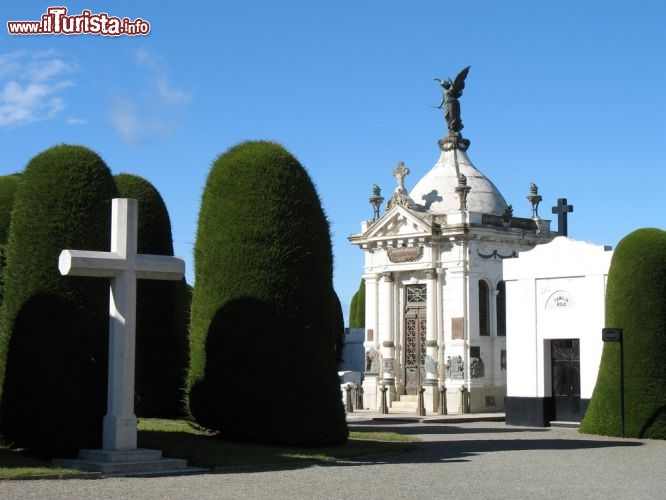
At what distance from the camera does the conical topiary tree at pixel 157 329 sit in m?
21.3

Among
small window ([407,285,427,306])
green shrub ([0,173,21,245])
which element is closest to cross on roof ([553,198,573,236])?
small window ([407,285,427,306])

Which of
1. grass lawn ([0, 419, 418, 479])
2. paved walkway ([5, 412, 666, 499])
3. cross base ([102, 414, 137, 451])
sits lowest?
paved walkway ([5, 412, 666, 499])

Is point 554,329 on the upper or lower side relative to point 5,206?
lower

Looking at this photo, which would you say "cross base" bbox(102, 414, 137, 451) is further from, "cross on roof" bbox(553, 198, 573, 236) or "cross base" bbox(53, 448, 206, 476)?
"cross on roof" bbox(553, 198, 573, 236)

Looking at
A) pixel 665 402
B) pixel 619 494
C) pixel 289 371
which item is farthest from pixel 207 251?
pixel 665 402

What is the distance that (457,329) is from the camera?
31.4 meters

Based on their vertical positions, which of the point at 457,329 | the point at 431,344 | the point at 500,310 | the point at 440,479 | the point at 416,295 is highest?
the point at 416,295

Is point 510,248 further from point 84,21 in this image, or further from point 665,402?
point 84,21

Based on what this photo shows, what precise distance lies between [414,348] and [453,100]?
8.63 meters

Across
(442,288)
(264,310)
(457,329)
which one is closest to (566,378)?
(457,329)

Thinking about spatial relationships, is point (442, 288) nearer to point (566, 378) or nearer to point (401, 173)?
point (401, 173)

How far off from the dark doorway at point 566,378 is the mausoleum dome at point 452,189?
9.34 meters

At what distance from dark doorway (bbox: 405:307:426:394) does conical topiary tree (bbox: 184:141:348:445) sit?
15.5 m

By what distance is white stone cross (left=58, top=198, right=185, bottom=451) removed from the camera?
1396 cm
